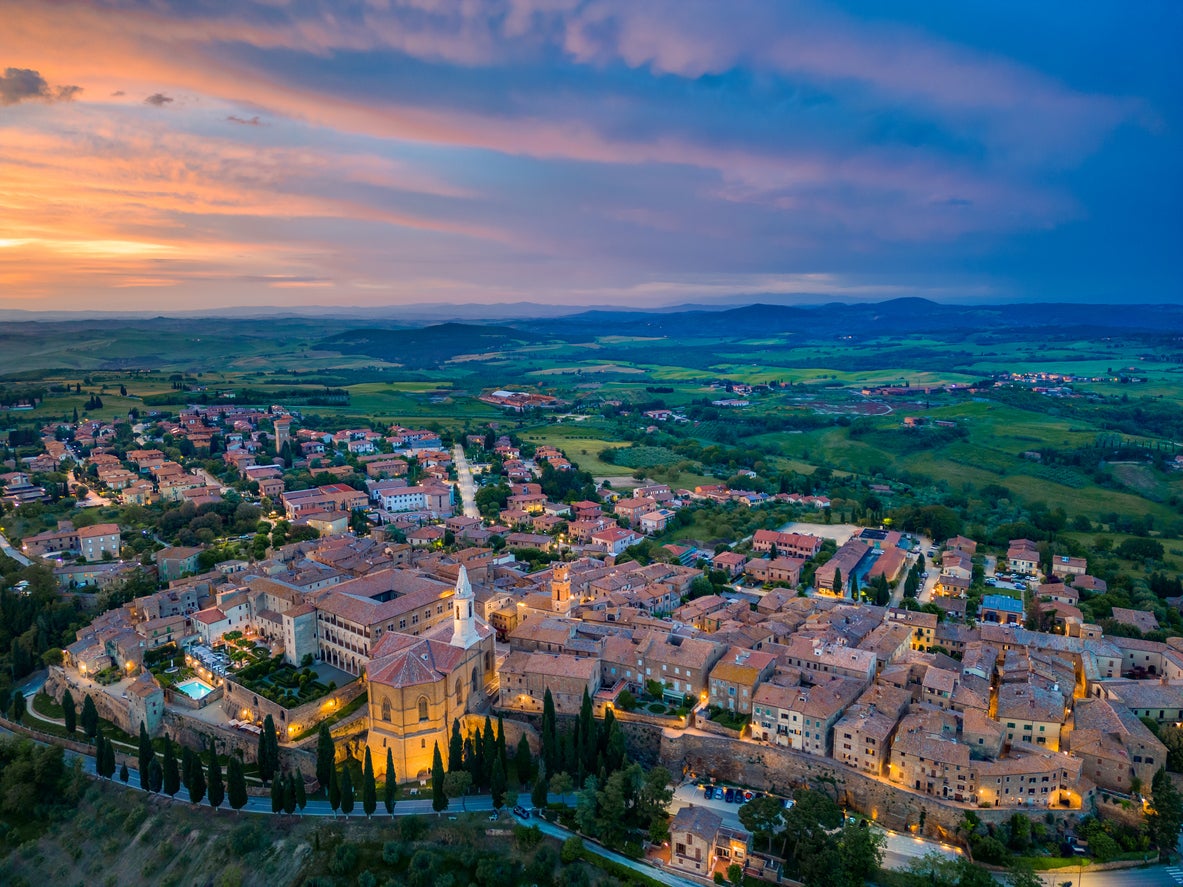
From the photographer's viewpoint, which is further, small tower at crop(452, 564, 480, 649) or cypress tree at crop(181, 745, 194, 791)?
small tower at crop(452, 564, 480, 649)

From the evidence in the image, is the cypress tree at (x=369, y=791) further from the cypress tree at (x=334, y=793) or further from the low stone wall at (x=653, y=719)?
the low stone wall at (x=653, y=719)

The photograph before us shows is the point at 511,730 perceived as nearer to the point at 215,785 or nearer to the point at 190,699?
the point at 215,785

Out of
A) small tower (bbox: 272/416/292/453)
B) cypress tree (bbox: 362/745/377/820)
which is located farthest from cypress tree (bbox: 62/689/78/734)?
small tower (bbox: 272/416/292/453)

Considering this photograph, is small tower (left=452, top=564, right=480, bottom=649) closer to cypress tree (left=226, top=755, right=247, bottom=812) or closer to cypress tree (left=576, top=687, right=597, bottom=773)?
cypress tree (left=576, top=687, right=597, bottom=773)

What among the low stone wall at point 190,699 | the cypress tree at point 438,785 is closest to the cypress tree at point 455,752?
the cypress tree at point 438,785

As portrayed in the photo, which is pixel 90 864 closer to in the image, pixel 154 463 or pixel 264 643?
pixel 264 643

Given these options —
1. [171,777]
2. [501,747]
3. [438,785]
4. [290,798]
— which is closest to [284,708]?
[290,798]

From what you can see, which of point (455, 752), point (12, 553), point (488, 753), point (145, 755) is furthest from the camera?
point (12, 553)
